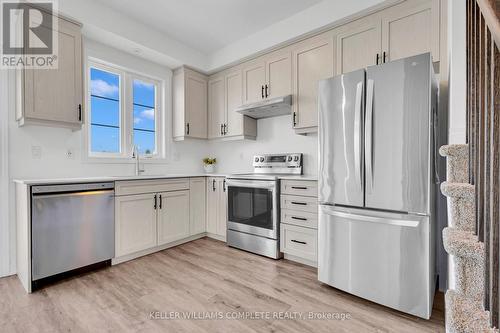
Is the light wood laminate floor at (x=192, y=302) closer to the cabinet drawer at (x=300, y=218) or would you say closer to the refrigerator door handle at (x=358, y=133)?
the cabinet drawer at (x=300, y=218)

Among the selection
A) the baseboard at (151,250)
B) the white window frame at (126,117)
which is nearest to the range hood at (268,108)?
the white window frame at (126,117)

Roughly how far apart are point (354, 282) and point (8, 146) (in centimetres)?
343

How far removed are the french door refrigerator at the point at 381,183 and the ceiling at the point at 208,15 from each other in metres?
1.36

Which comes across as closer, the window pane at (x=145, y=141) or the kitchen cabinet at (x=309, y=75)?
the kitchen cabinet at (x=309, y=75)

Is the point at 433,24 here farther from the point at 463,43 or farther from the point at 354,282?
the point at 354,282

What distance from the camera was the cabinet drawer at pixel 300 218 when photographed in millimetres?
2566

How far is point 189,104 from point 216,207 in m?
1.64

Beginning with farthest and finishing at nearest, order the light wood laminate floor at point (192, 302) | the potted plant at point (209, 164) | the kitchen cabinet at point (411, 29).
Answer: the potted plant at point (209, 164) < the kitchen cabinet at point (411, 29) < the light wood laminate floor at point (192, 302)

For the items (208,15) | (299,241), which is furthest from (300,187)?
(208,15)

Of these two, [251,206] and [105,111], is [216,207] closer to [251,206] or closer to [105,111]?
[251,206]

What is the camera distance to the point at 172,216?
3.23m

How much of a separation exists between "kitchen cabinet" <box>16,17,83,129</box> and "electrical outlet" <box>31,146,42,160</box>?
0.91 feet

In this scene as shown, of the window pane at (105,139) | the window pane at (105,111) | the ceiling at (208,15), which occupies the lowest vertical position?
the window pane at (105,139)
